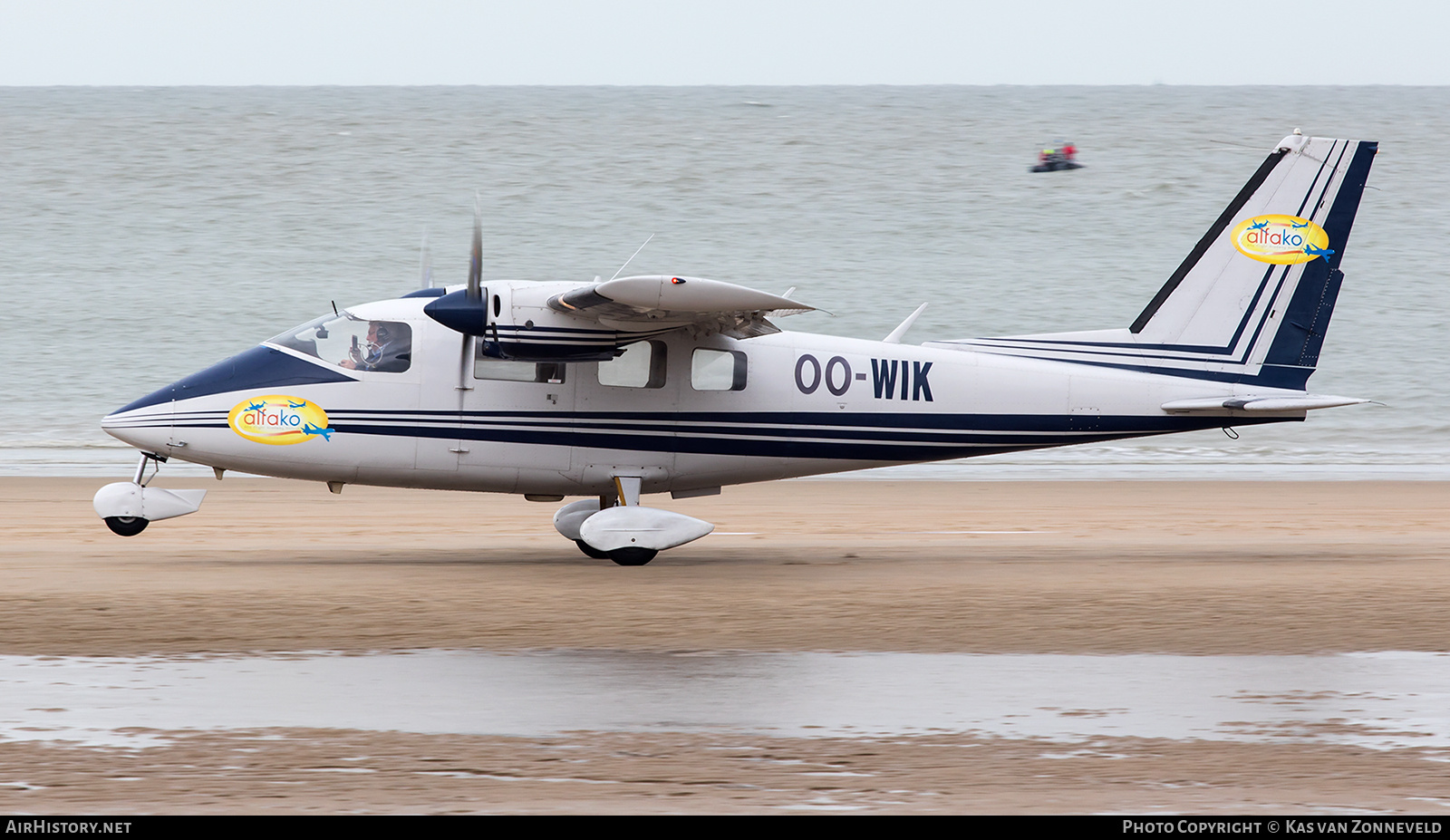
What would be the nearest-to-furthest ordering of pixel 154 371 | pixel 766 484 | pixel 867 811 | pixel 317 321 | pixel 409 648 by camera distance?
pixel 867 811 < pixel 409 648 < pixel 317 321 < pixel 766 484 < pixel 154 371

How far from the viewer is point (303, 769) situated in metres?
6.79

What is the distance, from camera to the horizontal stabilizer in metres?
14.0

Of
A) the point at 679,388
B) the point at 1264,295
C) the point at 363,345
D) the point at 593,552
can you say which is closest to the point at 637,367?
the point at 679,388

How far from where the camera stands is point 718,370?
13.8 meters

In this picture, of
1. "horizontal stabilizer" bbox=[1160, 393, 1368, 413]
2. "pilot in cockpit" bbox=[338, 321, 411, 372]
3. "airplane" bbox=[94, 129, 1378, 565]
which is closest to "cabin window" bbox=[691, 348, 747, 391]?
"airplane" bbox=[94, 129, 1378, 565]

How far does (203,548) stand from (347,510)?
3833 mm

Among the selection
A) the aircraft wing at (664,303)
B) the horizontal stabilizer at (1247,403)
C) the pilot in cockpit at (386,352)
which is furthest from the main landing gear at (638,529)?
the horizontal stabilizer at (1247,403)

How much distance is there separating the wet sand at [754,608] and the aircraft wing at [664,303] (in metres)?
2.31

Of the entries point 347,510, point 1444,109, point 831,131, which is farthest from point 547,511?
point 1444,109

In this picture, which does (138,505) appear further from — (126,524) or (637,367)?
(637,367)

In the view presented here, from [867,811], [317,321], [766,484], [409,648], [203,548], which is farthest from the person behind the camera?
[766,484]

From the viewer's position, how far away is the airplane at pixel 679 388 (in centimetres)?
1317

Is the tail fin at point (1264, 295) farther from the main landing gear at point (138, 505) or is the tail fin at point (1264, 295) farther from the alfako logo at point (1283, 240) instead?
the main landing gear at point (138, 505)

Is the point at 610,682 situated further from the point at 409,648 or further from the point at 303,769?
the point at 303,769
